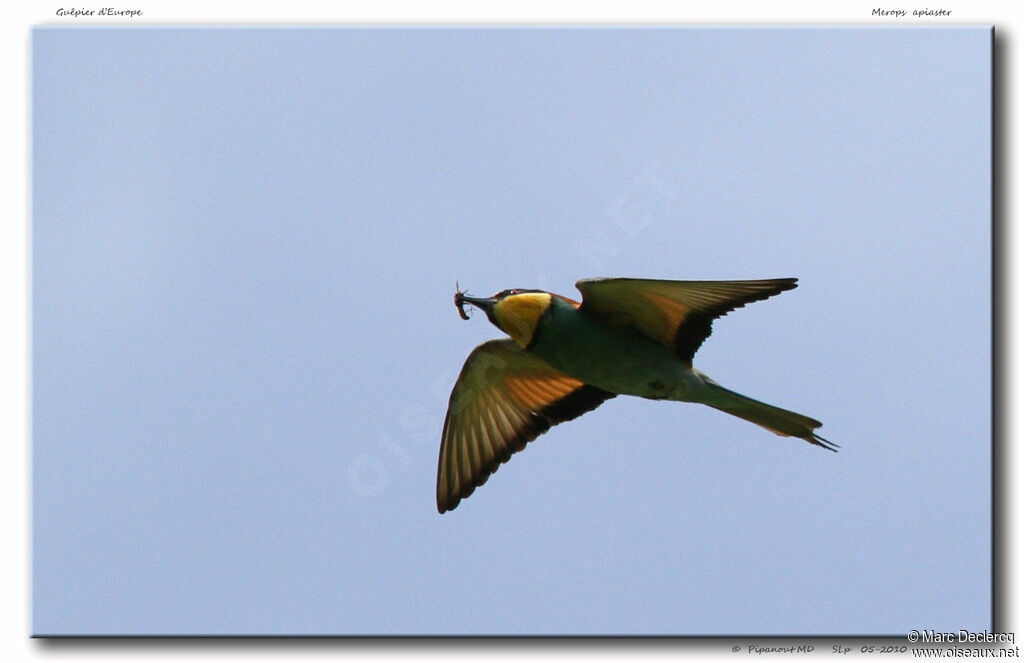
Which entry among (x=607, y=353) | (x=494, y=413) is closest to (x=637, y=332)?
(x=607, y=353)

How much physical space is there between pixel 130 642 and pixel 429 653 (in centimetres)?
114

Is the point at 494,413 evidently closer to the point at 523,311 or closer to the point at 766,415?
the point at 523,311

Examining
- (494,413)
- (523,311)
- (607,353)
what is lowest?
(494,413)

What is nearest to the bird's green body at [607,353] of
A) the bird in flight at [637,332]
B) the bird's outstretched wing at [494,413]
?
the bird in flight at [637,332]

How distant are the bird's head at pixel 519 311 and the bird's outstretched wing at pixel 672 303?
0.19 m

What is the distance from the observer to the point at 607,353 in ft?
16.0

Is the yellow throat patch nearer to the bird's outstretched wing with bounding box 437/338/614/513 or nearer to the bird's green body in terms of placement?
the bird's green body

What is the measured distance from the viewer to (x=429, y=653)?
14.3 feet

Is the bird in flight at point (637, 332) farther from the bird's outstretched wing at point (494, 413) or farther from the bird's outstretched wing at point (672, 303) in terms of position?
the bird's outstretched wing at point (494, 413)

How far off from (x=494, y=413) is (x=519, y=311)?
0.94 m

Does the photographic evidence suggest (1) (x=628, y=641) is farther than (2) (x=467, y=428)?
No

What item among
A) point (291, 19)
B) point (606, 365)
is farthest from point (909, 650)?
point (291, 19)

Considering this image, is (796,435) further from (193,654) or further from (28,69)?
(28,69)

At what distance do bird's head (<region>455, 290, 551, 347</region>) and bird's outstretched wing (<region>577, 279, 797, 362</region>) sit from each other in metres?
0.19
